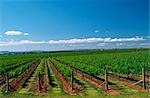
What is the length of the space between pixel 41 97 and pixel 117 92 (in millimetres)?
3496

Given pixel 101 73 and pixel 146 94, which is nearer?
pixel 146 94

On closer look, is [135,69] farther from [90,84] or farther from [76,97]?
[76,97]

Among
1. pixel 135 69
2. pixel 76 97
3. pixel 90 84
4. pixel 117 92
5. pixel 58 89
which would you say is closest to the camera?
pixel 76 97

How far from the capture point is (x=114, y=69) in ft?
80.5

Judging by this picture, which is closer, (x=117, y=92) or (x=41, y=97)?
(x=41, y=97)

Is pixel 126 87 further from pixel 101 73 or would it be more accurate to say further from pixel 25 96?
pixel 101 73

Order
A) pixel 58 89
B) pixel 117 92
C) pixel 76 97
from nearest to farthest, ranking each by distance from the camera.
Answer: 1. pixel 76 97
2. pixel 117 92
3. pixel 58 89

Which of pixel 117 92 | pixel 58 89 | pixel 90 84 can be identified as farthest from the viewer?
pixel 90 84

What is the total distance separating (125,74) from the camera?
77.6ft

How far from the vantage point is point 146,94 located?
14.1m

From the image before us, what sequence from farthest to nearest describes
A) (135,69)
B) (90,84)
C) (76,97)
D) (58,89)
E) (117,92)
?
(135,69) → (90,84) → (58,89) → (117,92) → (76,97)

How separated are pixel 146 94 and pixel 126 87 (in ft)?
9.45

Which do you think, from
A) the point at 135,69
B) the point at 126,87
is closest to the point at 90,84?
the point at 126,87

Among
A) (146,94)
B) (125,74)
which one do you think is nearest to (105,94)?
(146,94)
